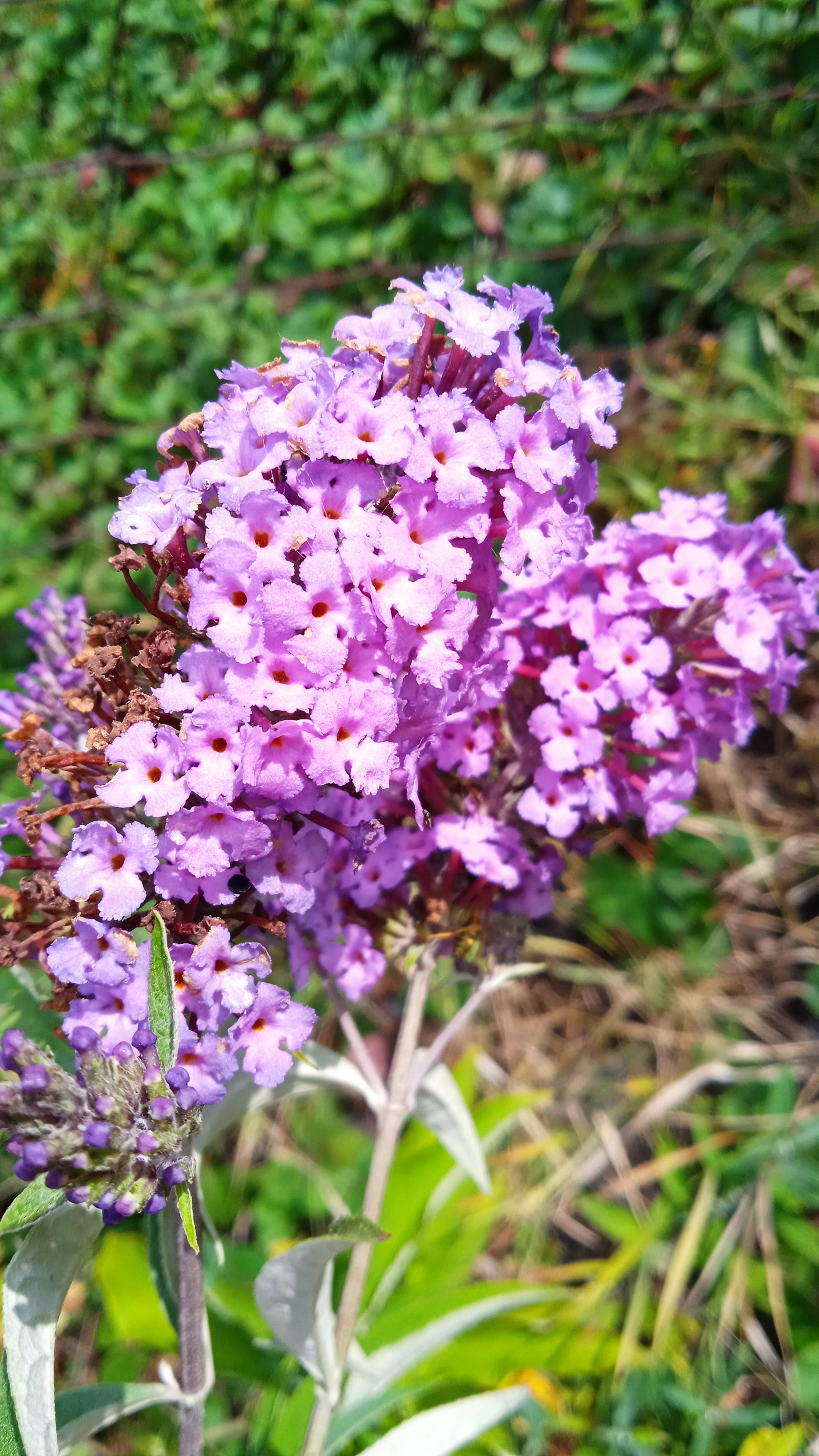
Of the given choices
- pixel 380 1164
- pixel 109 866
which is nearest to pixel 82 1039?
pixel 109 866

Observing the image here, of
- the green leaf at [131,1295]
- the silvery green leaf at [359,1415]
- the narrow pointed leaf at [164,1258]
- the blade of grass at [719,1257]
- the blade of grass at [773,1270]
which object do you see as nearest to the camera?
the narrow pointed leaf at [164,1258]

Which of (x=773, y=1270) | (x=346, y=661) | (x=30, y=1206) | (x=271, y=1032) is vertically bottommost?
(x=773, y=1270)

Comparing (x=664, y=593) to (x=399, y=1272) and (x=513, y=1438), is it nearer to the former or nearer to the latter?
(x=399, y=1272)

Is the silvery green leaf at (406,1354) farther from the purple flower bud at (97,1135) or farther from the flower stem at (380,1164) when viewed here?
the purple flower bud at (97,1135)

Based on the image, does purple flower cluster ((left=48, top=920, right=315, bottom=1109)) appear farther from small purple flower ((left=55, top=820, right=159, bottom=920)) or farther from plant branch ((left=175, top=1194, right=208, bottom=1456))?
plant branch ((left=175, top=1194, right=208, bottom=1456))

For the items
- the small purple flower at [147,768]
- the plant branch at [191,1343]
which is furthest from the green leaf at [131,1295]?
the small purple flower at [147,768]

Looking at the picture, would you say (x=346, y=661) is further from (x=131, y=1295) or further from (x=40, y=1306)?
(x=131, y=1295)

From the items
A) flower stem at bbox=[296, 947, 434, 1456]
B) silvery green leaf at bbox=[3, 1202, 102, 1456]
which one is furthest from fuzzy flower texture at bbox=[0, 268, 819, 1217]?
silvery green leaf at bbox=[3, 1202, 102, 1456]
